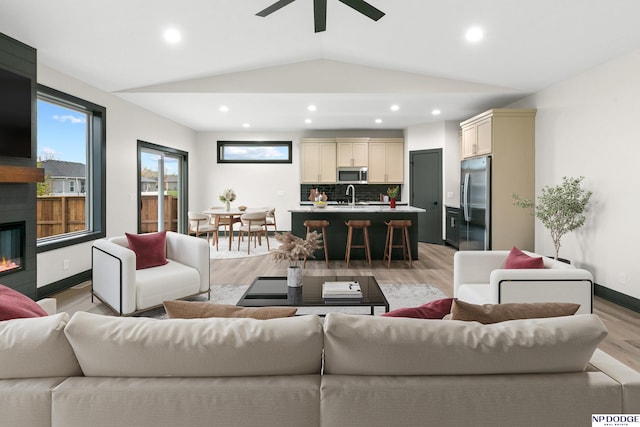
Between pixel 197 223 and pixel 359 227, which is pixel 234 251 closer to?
pixel 197 223

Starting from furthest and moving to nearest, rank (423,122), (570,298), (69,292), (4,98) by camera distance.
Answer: (423,122) < (69,292) < (4,98) < (570,298)

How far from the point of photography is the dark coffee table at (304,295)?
2.91 m

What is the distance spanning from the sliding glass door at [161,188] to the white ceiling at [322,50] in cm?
96

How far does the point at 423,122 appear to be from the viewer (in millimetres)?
8352

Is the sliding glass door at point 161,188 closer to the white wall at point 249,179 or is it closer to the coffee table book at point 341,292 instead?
the white wall at point 249,179

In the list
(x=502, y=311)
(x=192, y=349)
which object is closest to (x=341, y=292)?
(x=502, y=311)

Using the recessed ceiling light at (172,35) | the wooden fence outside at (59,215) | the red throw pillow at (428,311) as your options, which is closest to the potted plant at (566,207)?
the red throw pillow at (428,311)

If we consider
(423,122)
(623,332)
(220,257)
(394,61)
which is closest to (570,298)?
(623,332)

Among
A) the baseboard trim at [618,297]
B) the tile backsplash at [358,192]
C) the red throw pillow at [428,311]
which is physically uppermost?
the tile backsplash at [358,192]

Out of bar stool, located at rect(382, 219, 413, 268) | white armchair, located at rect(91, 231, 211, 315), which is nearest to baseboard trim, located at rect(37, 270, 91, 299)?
white armchair, located at rect(91, 231, 211, 315)

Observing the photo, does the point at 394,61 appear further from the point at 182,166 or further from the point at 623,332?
the point at 182,166

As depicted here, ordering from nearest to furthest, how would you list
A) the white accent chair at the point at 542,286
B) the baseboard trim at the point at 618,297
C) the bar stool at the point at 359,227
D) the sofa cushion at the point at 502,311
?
1. the sofa cushion at the point at 502,311
2. the white accent chair at the point at 542,286
3. the baseboard trim at the point at 618,297
4. the bar stool at the point at 359,227

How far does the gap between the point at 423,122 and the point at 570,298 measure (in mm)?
6057

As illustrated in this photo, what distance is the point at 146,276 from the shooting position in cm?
368
